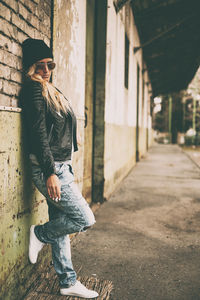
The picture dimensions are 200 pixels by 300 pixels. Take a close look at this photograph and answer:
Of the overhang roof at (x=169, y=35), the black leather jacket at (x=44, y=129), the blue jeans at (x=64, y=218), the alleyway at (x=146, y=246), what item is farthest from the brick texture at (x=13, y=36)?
the overhang roof at (x=169, y=35)

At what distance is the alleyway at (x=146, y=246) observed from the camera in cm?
275

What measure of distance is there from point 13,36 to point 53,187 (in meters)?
1.14

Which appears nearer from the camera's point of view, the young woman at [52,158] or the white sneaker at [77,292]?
the young woman at [52,158]

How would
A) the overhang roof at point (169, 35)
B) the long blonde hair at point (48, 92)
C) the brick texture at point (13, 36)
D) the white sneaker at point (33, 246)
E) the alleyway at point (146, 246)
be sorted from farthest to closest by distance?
the overhang roof at point (169, 35) < the alleyway at point (146, 246) < the white sneaker at point (33, 246) < the long blonde hair at point (48, 92) < the brick texture at point (13, 36)

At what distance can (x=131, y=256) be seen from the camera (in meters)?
3.39

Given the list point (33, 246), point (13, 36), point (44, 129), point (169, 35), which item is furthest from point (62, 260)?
point (169, 35)

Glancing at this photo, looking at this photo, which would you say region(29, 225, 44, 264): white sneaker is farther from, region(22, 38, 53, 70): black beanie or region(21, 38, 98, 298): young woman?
region(22, 38, 53, 70): black beanie

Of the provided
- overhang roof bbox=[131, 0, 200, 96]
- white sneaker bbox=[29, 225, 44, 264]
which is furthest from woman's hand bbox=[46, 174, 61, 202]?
overhang roof bbox=[131, 0, 200, 96]

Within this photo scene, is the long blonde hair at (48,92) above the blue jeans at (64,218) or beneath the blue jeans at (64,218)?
above

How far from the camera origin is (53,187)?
7.22 ft

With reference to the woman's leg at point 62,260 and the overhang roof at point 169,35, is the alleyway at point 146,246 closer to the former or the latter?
the woman's leg at point 62,260

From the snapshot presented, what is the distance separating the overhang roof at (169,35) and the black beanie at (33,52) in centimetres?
806

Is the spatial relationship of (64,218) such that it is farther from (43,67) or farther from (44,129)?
(43,67)

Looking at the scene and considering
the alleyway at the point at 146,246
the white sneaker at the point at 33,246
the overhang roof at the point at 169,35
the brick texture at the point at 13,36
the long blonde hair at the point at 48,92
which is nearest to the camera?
the brick texture at the point at 13,36
